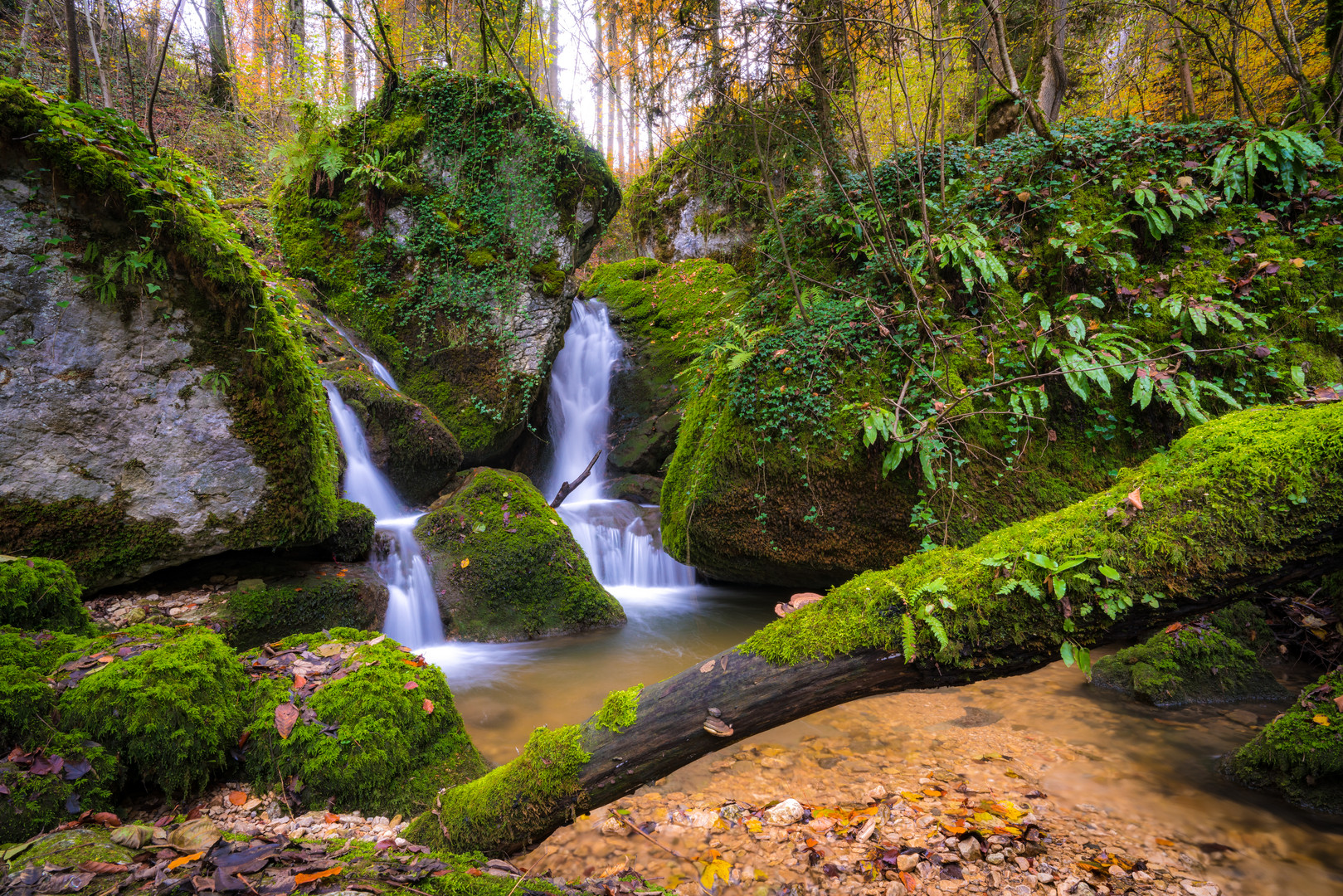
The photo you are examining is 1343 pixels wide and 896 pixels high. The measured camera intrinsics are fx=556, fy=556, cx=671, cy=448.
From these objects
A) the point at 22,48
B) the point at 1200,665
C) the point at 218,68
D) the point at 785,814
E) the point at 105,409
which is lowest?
the point at 785,814

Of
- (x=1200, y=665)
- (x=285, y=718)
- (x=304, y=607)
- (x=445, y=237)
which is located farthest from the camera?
(x=445, y=237)

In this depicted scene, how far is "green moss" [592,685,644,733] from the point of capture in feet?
7.59

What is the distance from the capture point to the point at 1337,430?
1.80 meters

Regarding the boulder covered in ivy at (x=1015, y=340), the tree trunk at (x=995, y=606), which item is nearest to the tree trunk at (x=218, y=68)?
the boulder covered in ivy at (x=1015, y=340)

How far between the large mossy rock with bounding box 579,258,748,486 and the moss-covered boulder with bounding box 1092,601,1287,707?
7.20 meters

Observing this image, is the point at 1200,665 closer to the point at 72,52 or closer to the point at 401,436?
the point at 401,436

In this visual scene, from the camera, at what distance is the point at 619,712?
2359 millimetres

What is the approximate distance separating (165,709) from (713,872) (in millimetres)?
2764

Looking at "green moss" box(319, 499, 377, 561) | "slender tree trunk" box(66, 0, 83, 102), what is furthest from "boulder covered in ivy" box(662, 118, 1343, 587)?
"slender tree trunk" box(66, 0, 83, 102)

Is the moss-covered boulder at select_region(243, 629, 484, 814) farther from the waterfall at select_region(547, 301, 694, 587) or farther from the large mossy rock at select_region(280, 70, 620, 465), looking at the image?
the large mossy rock at select_region(280, 70, 620, 465)

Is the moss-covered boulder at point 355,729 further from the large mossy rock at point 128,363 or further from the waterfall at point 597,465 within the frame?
the waterfall at point 597,465

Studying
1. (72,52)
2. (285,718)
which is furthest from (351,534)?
(72,52)

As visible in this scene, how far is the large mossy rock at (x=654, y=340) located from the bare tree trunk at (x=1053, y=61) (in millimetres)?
5065

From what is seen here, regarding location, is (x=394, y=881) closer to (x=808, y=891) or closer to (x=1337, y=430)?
(x=808, y=891)
